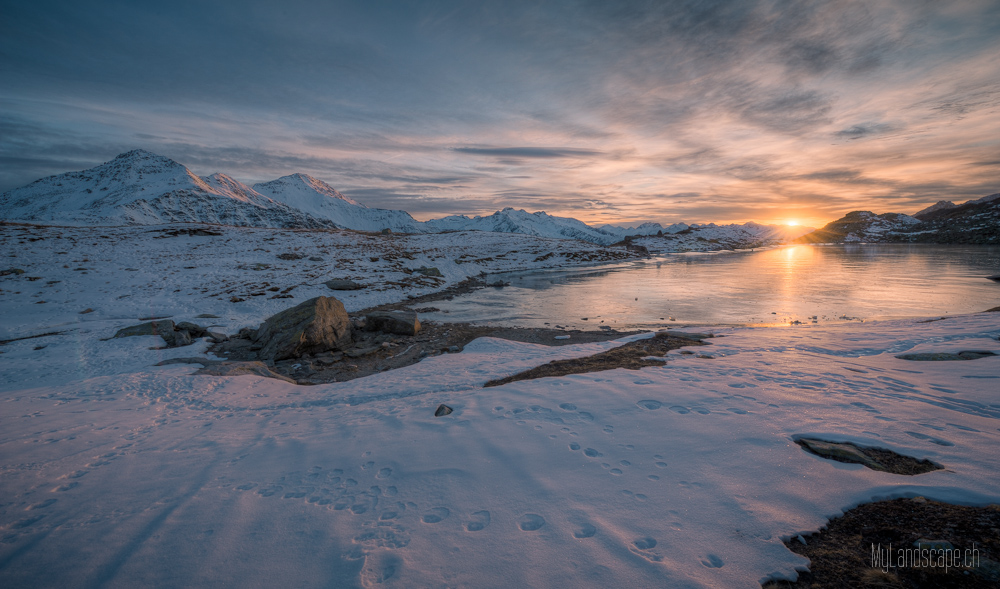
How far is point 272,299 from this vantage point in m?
20.0

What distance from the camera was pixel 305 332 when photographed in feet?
40.8

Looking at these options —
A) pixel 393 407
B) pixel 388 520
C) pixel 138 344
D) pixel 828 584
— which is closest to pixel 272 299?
pixel 138 344

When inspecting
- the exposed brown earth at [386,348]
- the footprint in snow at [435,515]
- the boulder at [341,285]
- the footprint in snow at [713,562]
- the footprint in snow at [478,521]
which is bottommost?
the exposed brown earth at [386,348]

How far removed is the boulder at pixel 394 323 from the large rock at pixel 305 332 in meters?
1.13

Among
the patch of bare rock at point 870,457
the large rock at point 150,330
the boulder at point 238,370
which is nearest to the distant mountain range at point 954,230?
the patch of bare rock at point 870,457

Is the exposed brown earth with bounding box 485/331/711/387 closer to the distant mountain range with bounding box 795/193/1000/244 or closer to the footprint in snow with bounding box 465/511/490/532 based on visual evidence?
the footprint in snow with bounding box 465/511/490/532

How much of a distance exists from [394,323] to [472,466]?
10.9 metres

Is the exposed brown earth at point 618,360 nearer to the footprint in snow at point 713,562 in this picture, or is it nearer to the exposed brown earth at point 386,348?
the exposed brown earth at point 386,348

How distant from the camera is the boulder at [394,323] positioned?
14.8 m

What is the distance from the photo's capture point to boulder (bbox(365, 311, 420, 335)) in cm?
1483

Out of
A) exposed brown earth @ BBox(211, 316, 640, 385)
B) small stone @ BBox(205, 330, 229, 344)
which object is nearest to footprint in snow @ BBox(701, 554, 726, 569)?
exposed brown earth @ BBox(211, 316, 640, 385)

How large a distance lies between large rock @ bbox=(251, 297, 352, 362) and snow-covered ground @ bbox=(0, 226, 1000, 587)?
8.99 feet

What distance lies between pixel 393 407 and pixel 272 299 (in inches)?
658

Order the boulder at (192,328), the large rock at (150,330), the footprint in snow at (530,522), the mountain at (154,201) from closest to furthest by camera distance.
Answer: the footprint in snow at (530,522) → the large rock at (150,330) → the boulder at (192,328) → the mountain at (154,201)
